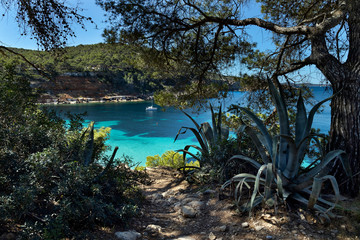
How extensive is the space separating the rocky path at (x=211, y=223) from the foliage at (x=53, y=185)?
11.0 inches

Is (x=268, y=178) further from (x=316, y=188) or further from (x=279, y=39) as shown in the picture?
(x=279, y=39)

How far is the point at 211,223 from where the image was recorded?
2314 mm

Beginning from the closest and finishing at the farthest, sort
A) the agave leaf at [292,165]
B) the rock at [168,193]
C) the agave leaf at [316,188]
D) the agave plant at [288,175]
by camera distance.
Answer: the agave leaf at [316,188], the agave plant at [288,175], the agave leaf at [292,165], the rock at [168,193]

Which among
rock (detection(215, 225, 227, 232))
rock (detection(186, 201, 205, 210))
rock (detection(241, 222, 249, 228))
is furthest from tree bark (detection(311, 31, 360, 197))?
rock (detection(186, 201, 205, 210))

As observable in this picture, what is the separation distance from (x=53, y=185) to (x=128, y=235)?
80 centimetres

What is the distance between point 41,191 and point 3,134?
0.86 metres

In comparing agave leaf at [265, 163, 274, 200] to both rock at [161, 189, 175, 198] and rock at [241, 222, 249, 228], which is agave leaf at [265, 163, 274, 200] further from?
rock at [161, 189, 175, 198]

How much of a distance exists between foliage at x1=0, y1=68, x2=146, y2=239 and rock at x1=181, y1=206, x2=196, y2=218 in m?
0.54

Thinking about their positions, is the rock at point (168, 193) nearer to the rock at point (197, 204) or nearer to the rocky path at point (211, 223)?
the rocky path at point (211, 223)

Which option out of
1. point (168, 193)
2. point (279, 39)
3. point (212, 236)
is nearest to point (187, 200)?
point (168, 193)

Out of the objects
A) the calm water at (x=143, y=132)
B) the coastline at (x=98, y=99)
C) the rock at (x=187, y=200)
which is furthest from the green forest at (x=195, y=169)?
the coastline at (x=98, y=99)

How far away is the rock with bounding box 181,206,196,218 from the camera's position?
2.51 meters

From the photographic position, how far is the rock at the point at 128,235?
196 centimetres

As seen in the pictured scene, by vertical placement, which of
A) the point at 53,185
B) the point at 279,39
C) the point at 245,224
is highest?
the point at 279,39
